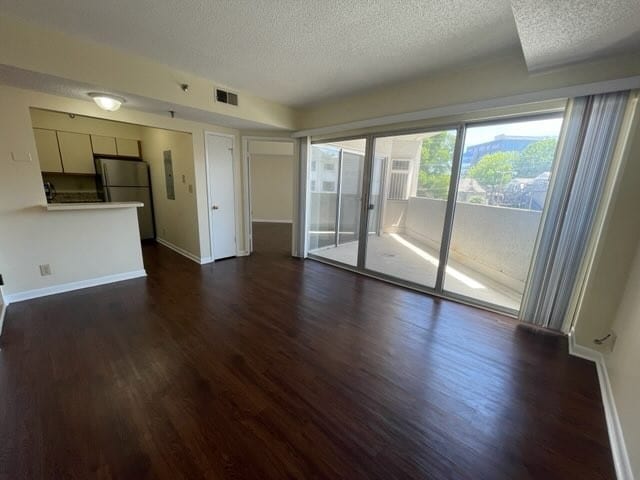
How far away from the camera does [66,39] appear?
2.24 m

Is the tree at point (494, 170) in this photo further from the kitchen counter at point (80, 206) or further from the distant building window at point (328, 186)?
the kitchen counter at point (80, 206)

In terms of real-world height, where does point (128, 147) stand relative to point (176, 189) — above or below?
above

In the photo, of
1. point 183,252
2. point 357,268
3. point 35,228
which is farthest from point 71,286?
point 357,268

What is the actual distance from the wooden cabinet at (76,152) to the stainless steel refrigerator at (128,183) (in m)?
0.21

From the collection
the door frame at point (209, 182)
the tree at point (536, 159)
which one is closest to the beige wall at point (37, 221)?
the door frame at point (209, 182)

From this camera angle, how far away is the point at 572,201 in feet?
7.45

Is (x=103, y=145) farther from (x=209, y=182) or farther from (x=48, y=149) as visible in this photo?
(x=209, y=182)

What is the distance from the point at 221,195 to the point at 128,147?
2.54 meters

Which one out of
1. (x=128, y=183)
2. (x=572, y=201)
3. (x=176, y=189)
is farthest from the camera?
(x=128, y=183)

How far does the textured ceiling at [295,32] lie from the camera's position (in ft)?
6.02

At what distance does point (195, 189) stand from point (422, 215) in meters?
3.52

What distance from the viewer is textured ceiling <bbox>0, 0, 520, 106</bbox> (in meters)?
1.83

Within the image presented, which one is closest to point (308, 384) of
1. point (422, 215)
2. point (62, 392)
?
point (62, 392)

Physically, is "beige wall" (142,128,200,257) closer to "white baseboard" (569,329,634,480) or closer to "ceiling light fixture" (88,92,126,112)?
"ceiling light fixture" (88,92,126,112)
